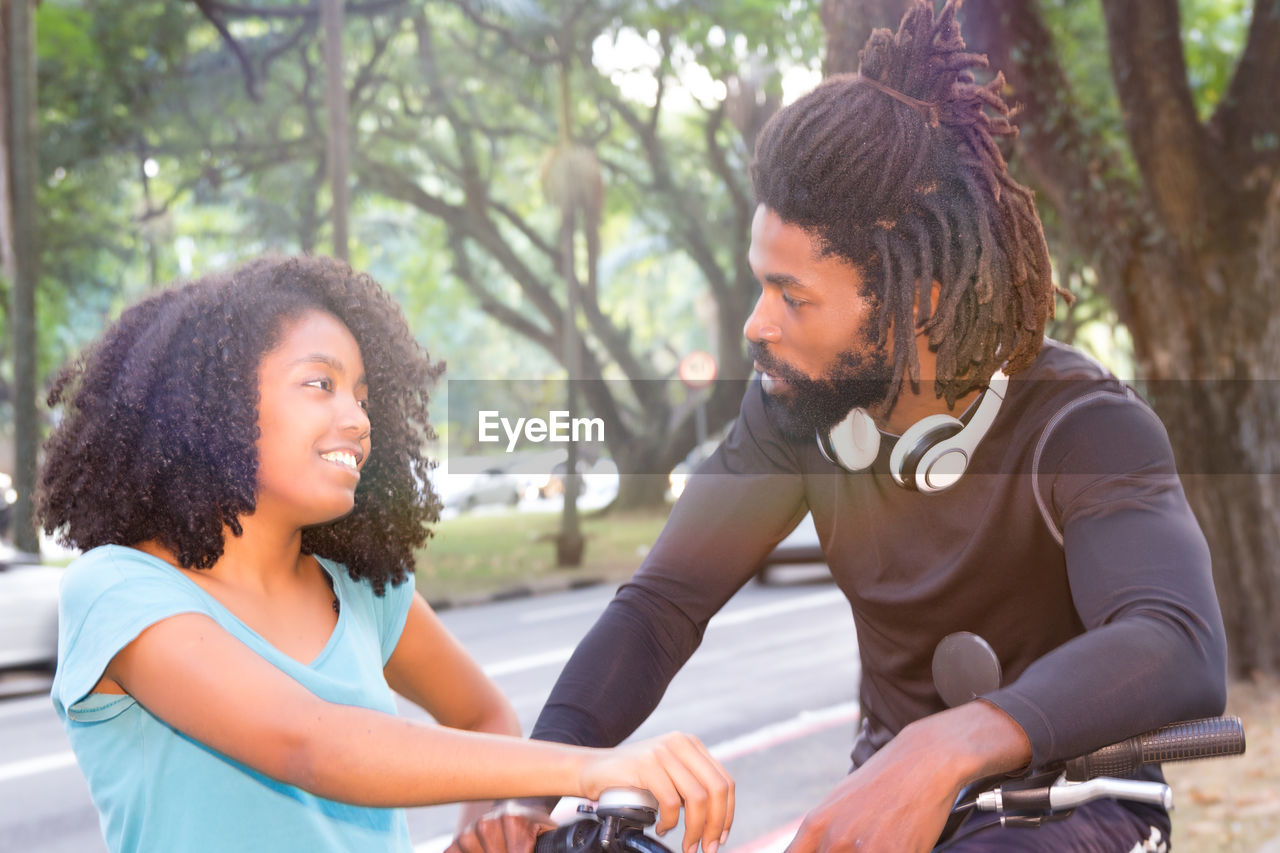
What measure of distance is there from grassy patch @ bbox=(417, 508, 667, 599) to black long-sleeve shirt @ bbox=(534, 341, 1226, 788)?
1221 cm

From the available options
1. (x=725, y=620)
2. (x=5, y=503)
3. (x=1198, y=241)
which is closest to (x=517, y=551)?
(x=725, y=620)

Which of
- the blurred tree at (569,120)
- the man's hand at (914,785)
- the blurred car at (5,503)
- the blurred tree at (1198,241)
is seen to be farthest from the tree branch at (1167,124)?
the blurred car at (5,503)

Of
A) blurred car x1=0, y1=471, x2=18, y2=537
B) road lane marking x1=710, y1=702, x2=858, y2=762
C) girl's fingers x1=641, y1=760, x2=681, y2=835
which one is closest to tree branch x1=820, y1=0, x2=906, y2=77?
road lane marking x1=710, y1=702, x2=858, y2=762

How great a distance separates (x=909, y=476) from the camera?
6.18ft

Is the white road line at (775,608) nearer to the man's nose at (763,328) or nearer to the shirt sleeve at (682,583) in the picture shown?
the shirt sleeve at (682,583)

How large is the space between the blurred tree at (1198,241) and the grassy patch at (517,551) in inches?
336

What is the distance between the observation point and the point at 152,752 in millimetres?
1676

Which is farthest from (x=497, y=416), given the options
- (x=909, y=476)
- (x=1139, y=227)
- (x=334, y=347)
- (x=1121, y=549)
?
(x=1139, y=227)

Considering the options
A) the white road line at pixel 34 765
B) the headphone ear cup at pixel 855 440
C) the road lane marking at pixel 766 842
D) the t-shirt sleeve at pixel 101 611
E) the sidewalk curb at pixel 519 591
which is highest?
the headphone ear cup at pixel 855 440

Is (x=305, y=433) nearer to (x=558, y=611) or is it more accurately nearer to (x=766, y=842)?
(x=766, y=842)

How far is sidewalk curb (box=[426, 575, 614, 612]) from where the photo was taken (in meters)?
13.9

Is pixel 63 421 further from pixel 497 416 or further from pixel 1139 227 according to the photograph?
pixel 1139 227

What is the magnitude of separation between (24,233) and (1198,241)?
1099 centimetres

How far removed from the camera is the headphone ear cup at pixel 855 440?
1.93m
